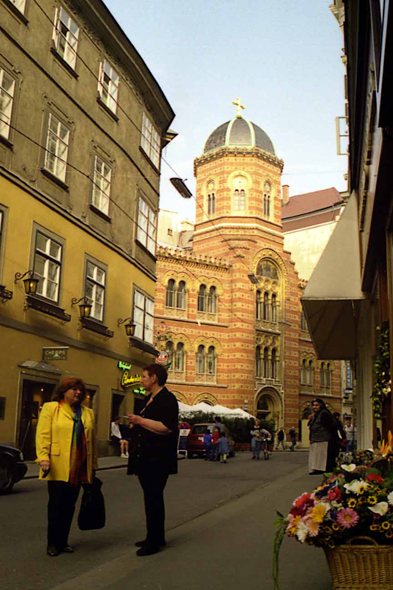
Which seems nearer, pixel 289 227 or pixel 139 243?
pixel 139 243

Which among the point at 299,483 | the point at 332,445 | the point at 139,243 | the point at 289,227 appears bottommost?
the point at 299,483

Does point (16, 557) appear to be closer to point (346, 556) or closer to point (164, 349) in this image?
point (346, 556)

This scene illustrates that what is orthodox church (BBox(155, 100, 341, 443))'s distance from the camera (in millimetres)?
49094

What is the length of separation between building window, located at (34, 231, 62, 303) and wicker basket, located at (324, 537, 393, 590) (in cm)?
1456

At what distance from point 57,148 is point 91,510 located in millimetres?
14791

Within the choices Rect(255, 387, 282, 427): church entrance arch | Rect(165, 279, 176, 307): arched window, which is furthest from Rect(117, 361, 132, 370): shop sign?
Rect(255, 387, 282, 427): church entrance arch

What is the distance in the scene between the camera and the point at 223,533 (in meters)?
7.11

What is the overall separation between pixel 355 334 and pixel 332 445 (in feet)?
14.0

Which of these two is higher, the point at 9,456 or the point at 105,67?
the point at 105,67

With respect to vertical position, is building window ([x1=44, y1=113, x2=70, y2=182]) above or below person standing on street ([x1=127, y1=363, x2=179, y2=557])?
above

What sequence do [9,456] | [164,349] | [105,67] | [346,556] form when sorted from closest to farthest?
[346,556] < [9,456] < [105,67] < [164,349]

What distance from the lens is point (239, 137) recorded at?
55.1 metres

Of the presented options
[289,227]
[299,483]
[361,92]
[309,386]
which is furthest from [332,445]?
[289,227]

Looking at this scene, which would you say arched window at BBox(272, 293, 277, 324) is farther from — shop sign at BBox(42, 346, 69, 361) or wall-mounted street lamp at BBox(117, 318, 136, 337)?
shop sign at BBox(42, 346, 69, 361)
